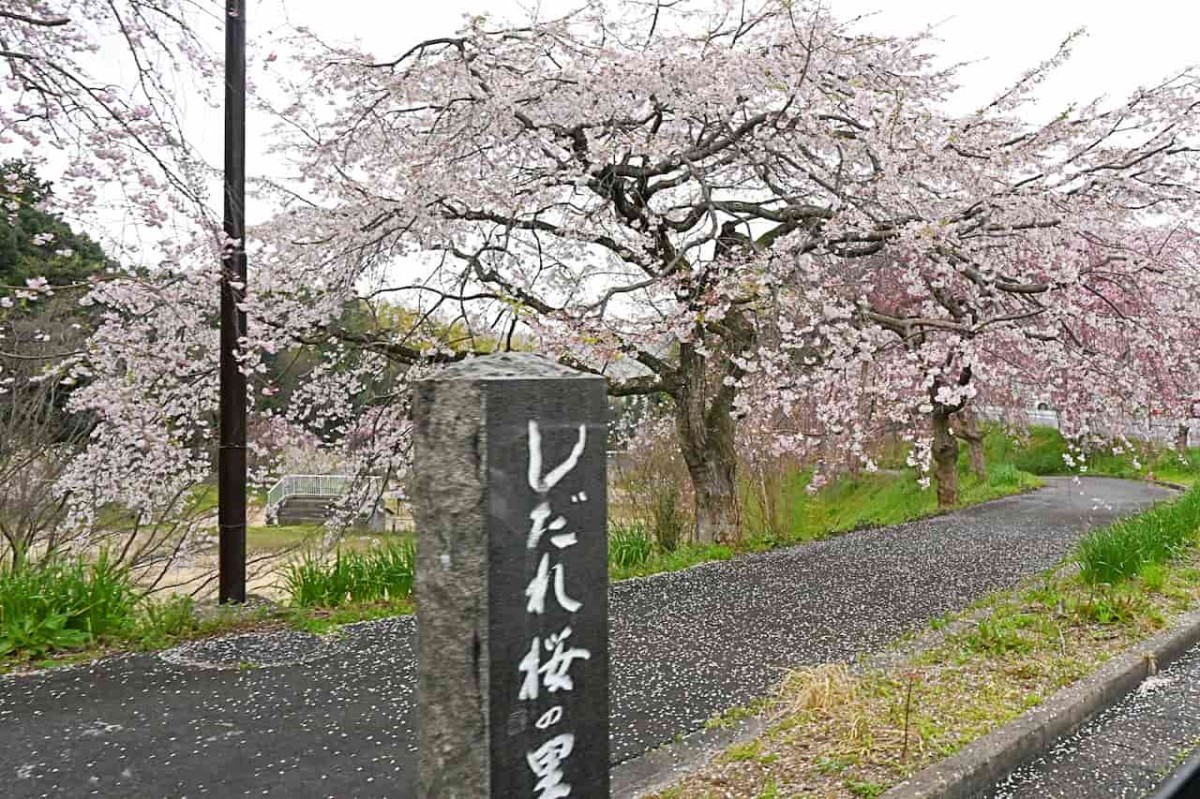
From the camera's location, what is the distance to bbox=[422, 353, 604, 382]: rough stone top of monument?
79.4 inches

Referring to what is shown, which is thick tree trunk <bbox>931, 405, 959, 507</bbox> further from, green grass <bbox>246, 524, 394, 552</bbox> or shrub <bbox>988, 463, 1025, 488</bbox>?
green grass <bbox>246, 524, 394, 552</bbox>

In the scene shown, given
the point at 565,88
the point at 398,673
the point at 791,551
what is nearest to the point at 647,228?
the point at 565,88

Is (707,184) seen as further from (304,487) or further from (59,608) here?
(304,487)

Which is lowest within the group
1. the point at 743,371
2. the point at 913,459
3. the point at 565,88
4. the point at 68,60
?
the point at 913,459

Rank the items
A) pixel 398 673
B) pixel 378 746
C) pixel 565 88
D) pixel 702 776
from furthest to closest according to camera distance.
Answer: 1. pixel 565 88
2. pixel 398 673
3. pixel 378 746
4. pixel 702 776

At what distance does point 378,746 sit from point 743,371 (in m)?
6.14

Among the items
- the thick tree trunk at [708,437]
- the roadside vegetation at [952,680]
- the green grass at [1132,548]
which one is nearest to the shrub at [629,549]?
the thick tree trunk at [708,437]

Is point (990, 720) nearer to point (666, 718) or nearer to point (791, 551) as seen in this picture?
point (666, 718)

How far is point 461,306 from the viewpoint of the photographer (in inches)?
306

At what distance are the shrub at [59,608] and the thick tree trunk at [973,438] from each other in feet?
40.2

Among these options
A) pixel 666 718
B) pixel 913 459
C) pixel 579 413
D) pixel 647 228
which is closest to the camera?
pixel 579 413

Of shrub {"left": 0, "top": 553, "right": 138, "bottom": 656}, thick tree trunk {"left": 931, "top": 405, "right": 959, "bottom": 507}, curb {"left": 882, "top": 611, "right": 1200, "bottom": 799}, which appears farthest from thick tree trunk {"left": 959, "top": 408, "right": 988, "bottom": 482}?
shrub {"left": 0, "top": 553, "right": 138, "bottom": 656}

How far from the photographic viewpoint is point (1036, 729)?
3.61m

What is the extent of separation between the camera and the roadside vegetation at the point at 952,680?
127 inches
